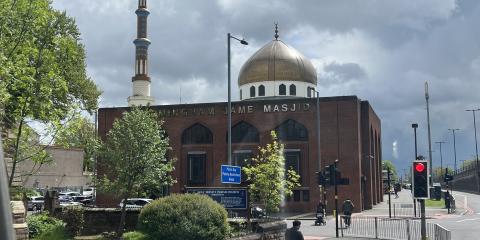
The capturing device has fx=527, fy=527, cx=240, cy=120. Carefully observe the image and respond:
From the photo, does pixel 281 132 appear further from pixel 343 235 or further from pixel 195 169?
pixel 343 235

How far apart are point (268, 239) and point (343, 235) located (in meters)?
7.95

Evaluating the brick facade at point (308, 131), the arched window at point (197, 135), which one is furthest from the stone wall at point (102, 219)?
the arched window at point (197, 135)

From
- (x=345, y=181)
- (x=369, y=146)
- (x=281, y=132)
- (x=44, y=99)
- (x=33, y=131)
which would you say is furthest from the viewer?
(x=369, y=146)

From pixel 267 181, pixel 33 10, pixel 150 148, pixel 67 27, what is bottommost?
pixel 267 181

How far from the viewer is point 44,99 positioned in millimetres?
13695

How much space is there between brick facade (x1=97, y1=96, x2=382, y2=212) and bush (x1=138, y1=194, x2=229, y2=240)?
31.3 meters

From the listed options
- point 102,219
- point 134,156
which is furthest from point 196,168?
point 102,219

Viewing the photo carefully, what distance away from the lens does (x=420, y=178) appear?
16188mm

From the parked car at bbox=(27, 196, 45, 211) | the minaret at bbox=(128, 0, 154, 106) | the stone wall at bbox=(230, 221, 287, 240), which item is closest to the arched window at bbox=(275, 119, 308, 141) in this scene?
the parked car at bbox=(27, 196, 45, 211)

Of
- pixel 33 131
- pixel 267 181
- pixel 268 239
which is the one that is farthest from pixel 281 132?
pixel 33 131

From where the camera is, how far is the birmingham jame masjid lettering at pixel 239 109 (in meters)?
49.9

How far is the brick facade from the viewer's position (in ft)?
157

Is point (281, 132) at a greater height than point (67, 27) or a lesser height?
lesser

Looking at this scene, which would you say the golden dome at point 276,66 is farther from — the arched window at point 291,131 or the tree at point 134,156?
the tree at point 134,156
